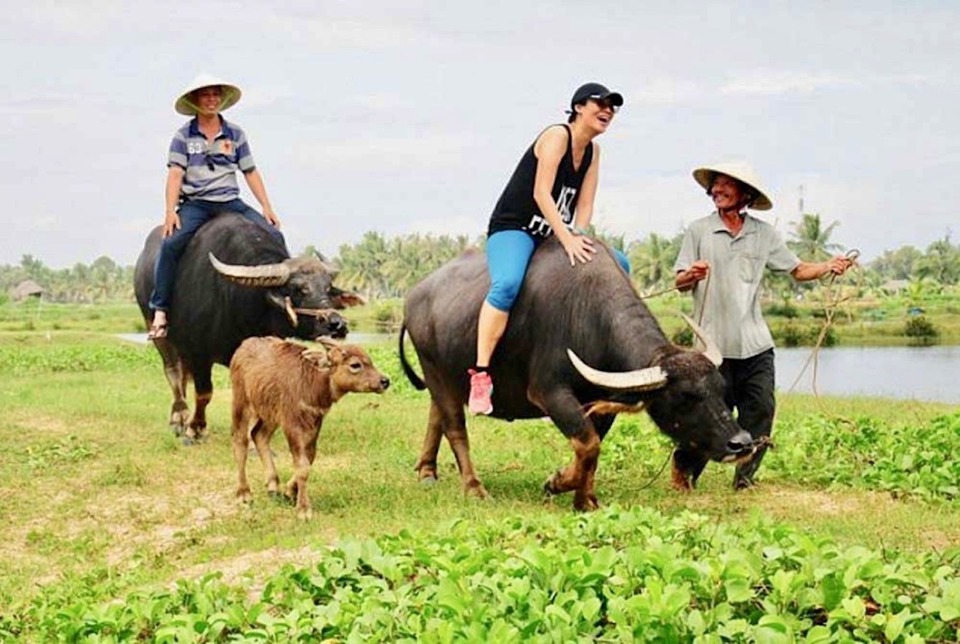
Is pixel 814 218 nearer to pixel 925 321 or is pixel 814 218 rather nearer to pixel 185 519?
pixel 925 321

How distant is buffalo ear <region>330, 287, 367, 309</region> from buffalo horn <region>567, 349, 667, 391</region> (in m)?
2.94

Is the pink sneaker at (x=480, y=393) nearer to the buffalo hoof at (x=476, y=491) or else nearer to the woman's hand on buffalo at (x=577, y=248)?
the buffalo hoof at (x=476, y=491)

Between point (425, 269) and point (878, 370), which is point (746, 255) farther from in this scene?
point (425, 269)

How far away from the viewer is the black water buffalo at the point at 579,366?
590cm

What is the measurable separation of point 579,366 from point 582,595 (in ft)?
6.80

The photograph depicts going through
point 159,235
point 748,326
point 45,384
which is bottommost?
point 45,384

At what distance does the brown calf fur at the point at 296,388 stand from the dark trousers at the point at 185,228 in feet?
8.02

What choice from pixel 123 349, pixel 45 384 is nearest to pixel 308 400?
pixel 45 384

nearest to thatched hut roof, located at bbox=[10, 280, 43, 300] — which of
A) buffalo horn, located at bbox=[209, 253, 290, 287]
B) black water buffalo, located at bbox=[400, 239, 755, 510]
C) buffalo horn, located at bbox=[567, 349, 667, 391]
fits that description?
buffalo horn, located at bbox=[209, 253, 290, 287]

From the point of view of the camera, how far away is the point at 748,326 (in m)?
7.07

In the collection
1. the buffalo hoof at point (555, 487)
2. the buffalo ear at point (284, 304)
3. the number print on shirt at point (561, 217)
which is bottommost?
the buffalo hoof at point (555, 487)

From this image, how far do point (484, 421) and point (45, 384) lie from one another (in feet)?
26.9

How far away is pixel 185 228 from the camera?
360 inches

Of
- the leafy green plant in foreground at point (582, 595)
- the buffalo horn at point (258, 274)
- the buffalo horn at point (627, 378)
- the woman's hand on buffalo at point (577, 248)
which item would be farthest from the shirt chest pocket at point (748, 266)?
the buffalo horn at point (258, 274)
